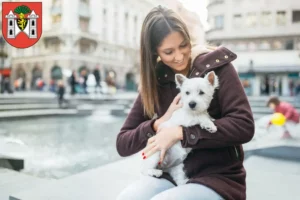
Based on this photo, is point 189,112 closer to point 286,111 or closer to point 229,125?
point 229,125

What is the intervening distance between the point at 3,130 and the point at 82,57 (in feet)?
35.3

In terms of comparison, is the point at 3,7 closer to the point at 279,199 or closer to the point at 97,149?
the point at 279,199

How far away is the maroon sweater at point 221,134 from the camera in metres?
1.14

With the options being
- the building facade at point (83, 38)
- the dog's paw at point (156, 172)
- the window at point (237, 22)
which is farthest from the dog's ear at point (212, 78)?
the window at point (237, 22)

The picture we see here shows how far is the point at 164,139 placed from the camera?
1.19 m

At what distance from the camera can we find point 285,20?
19188 mm

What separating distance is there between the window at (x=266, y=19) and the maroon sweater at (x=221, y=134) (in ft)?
65.2

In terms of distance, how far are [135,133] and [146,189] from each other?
0.25 m

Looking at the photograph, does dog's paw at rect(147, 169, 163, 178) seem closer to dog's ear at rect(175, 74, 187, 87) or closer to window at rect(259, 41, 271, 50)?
dog's ear at rect(175, 74, 187, 87)

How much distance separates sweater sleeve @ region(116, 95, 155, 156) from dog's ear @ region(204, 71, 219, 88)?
1.05 feet

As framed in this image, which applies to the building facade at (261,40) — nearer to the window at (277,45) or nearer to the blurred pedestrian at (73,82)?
the window at (277,45)

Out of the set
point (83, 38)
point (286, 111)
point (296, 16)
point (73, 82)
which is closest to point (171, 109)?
point (286, 111)

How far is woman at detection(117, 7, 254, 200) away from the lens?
1.15 metres

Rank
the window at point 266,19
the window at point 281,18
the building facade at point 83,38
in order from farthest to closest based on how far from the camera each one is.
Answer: the window at point 266,19 → the window at point 281,18 → the building facade at point 83,38
